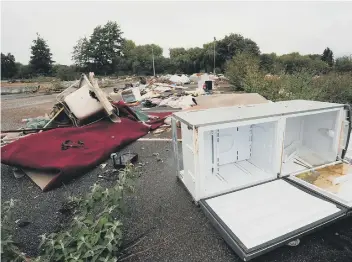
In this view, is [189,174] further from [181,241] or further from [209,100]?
[209,100]

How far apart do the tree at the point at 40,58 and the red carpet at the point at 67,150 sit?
40.6 metres

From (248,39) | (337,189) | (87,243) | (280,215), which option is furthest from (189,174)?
(248,39)

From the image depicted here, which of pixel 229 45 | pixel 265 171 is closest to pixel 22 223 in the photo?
pixel 265 171

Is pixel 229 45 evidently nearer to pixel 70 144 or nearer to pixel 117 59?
pixel 117 59

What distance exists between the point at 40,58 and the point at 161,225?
46128 mm

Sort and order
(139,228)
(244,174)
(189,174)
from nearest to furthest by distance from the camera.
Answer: (139,228) → (189,174) → (244,174)

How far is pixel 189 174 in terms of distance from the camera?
2.86 m

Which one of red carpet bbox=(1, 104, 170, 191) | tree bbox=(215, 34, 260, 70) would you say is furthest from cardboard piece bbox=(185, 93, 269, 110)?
tree bbox=(215, 34, 260, 70)

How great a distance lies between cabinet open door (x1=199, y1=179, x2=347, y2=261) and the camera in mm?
1951

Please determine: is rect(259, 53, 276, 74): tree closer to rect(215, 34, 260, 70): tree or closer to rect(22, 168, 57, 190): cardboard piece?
rect(215, 34, 260, 70): tree

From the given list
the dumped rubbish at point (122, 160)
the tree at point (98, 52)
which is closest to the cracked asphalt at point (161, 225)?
the dumped rubbish at point (122, 160)

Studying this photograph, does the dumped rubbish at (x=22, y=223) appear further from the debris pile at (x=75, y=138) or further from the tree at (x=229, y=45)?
the tree at (x=229, y=45)

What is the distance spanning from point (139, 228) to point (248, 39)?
128 ft

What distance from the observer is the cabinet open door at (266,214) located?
195 cm
